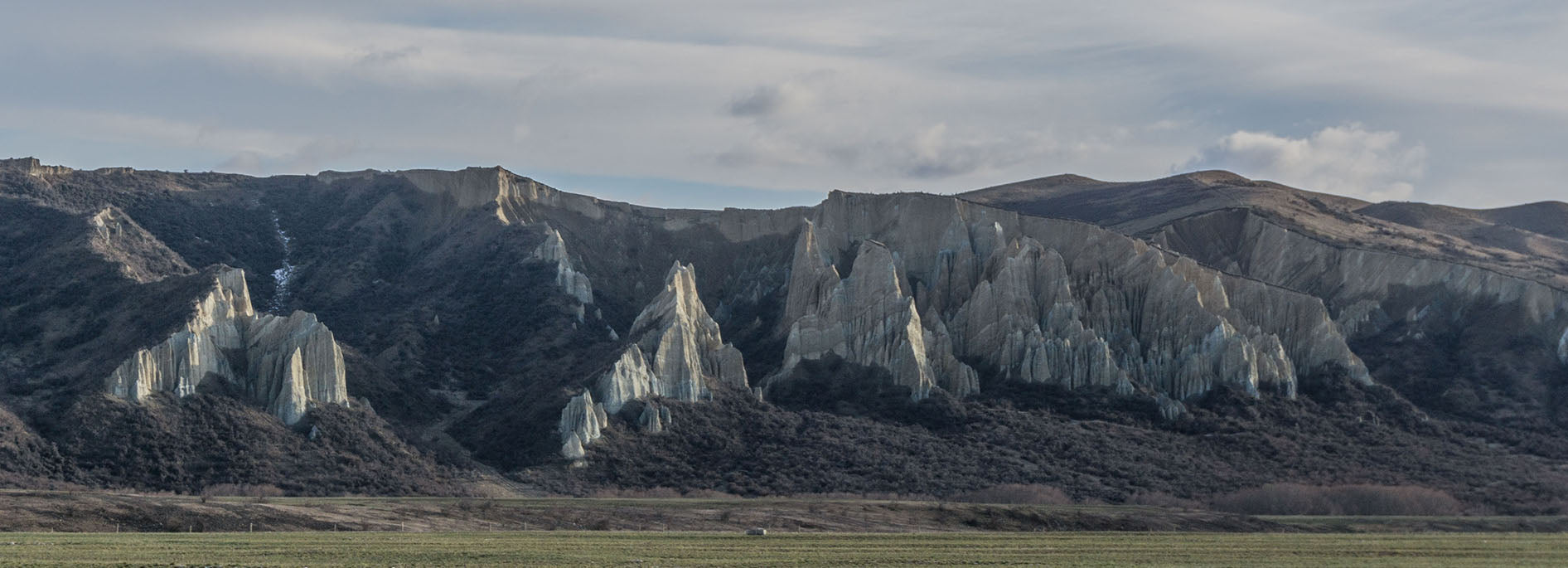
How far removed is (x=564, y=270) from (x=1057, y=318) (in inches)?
1795

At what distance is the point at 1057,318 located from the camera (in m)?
154

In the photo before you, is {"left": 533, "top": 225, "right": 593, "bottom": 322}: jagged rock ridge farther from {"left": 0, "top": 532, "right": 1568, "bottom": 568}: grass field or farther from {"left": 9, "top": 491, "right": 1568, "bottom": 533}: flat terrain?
{"left": 0, "top": 532, "right": 1568, "bottom": 568}: grass field

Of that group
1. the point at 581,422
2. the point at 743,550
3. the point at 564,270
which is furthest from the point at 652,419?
the point at 743,550

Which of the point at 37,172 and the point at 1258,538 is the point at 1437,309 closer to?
the point at 1258,538

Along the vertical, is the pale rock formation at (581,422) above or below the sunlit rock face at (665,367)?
below

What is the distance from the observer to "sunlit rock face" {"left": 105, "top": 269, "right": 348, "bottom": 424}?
119125 millimetres

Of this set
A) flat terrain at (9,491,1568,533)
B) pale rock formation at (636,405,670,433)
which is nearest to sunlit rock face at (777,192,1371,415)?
pale rock formation at (636,405,670,433)

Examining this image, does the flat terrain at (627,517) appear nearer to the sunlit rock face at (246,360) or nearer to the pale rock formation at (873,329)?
the sunlit rock face at (246,360)

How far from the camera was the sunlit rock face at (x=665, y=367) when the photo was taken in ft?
419

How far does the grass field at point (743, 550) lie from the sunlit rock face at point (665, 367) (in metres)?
44.2

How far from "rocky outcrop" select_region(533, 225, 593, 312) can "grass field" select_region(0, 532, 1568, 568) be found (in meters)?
82.7

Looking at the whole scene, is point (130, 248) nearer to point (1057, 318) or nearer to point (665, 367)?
point (665, 367)

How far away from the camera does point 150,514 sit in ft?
274

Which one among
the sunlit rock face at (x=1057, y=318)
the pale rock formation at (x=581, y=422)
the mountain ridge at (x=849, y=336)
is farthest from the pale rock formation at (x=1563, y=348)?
the pale rock formation at (x=581, y=422)
